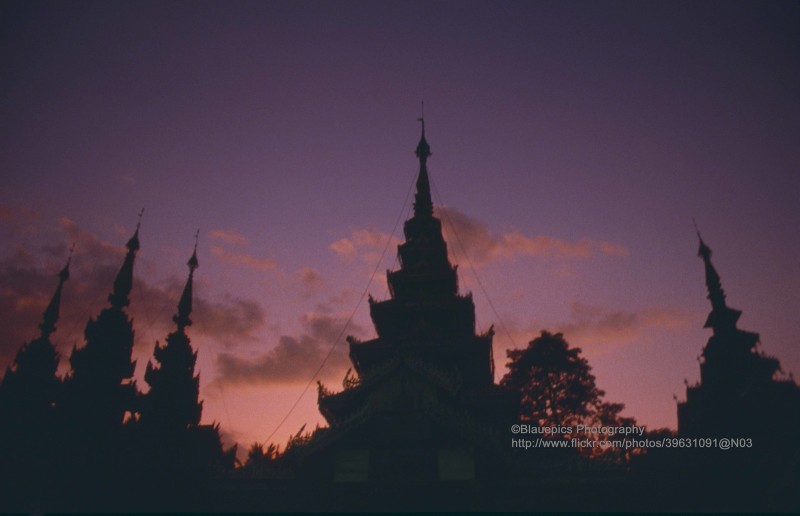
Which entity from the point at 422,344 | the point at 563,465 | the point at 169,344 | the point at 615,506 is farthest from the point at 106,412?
the point at 615,506

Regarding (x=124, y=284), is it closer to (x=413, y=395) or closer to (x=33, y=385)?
(x=33, y=385)

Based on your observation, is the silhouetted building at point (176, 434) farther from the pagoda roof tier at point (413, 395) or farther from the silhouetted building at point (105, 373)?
the pagoda roof tier at point (413, 395)

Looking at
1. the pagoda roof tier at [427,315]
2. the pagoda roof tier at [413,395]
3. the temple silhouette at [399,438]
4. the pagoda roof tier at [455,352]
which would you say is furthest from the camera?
the pagoda roof tier at [427,315]

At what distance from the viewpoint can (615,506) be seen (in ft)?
65.4

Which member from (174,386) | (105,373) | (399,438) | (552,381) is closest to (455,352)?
(399,438)

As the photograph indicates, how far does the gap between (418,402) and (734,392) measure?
20994 millimetres

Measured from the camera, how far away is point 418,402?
2220cm

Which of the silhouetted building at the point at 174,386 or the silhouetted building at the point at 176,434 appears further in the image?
the silhouetted building at the point at 174,386

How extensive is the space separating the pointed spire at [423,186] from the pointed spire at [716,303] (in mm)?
21681

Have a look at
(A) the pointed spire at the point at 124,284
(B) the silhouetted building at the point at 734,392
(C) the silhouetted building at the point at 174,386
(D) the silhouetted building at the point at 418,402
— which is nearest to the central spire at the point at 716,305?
(B) the silhouetted building at the point at 734,392

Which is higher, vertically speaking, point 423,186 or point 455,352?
point 423,186

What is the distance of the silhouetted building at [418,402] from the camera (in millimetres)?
21328

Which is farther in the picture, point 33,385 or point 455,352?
point 33,385

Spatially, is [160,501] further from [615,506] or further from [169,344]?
[615,506]
